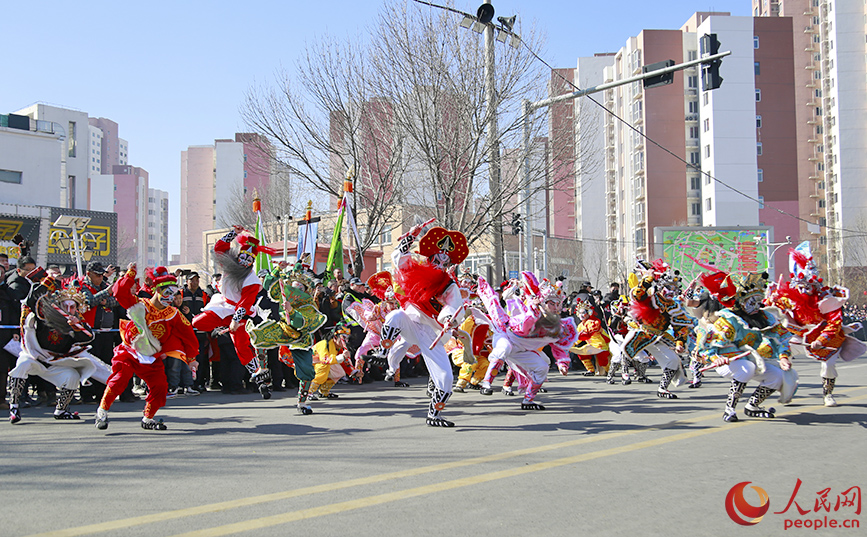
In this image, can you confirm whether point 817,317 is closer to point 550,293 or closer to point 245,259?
point 550,293

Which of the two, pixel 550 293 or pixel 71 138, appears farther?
pixel 71 138

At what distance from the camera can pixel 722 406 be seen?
372 inches

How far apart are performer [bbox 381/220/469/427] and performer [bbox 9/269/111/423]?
3.48m

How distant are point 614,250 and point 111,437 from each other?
222 feet

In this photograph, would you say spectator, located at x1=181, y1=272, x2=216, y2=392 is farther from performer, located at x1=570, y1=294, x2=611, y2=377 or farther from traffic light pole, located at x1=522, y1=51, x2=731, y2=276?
traffic light pole, located at x1=522, y1=51, x2=731, y2=276

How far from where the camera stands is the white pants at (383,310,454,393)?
26.2 ft

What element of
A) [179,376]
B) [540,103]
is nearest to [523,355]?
[179,376]

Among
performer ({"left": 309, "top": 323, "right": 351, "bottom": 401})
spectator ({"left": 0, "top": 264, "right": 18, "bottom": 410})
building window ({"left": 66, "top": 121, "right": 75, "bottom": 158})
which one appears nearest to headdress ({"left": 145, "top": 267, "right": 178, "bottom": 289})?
spectator ({"left": 0, "top": 264, "right": 18, "bottom": 410})

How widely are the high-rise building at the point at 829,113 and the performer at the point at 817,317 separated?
2222 inches

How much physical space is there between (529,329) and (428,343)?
1762 millimetres

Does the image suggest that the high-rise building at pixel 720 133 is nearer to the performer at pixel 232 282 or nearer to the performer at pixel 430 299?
the performer at pixel 430 299

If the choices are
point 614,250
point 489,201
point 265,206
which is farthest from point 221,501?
point 614,250

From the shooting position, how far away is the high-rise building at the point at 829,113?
65.1 meters

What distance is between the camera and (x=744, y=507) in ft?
15.3
